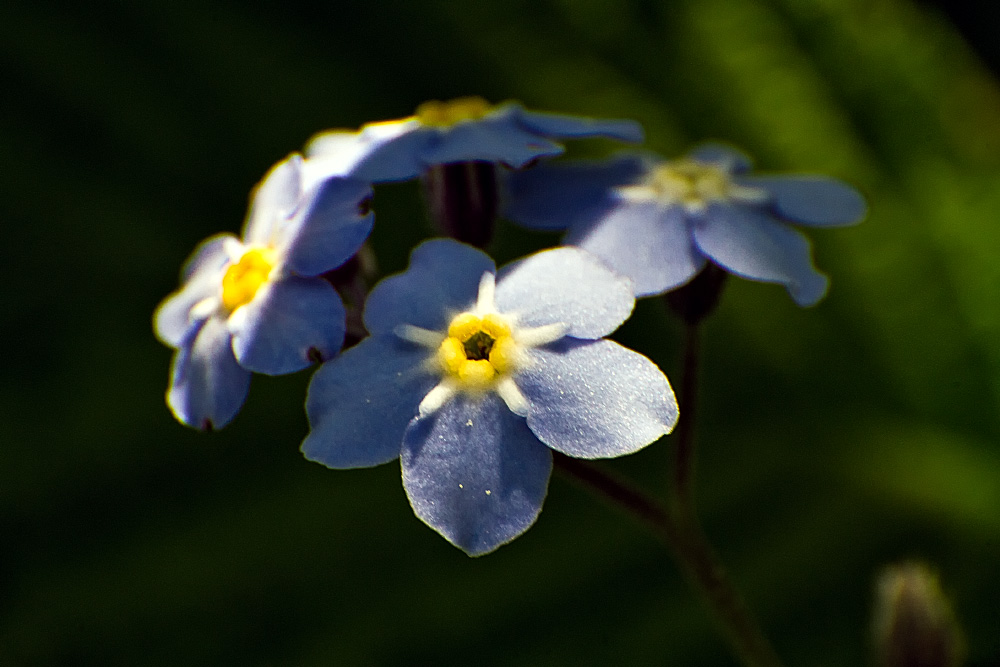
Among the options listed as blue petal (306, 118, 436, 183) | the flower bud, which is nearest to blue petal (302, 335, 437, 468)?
blue petal (306, 118, 436, 183)

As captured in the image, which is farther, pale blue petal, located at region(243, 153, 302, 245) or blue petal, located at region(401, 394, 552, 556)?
pale blue petal, located at region(243, 153, 302, 245)

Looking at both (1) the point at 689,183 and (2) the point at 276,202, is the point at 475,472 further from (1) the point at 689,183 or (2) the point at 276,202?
(1) the point at 689,183

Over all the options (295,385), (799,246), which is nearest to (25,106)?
(295,385)

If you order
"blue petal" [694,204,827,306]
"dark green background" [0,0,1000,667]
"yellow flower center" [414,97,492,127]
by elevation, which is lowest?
"dark green background" [0,0,1000,667]

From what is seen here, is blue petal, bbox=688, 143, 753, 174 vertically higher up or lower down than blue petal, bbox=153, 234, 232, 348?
higher up

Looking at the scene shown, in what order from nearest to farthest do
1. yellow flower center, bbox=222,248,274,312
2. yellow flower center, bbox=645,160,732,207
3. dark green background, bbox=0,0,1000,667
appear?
yellow flower center, bbox=222,248,274,312
yellow flower center, bbox=645,160,732,207
dark green background, bbox=0,0,1000,667

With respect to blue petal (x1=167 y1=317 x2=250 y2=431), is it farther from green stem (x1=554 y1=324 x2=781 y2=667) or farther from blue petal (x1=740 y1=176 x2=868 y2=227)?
blue petal (x1=740 y1=176 x2=868 y2=227)

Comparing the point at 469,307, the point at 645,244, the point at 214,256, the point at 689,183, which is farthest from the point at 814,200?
the point at 214,256
